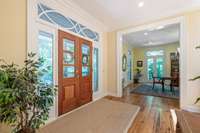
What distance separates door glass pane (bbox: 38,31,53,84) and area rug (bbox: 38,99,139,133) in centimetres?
94

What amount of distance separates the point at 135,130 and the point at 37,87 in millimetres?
1907

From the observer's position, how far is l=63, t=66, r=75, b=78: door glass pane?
3.03 m

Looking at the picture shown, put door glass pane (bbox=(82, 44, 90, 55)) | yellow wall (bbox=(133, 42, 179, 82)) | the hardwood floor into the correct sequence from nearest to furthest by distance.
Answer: the hardwood floor → door glass pane (bbox=(82, 44, 90, 55)) → yellow wall (bbox=(133, 42, 179, 82))

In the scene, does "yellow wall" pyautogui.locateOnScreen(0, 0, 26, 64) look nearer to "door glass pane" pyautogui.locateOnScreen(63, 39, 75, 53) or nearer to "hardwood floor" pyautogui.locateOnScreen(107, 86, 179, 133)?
"door glass pane" pyautogui.locateOnScreen(63, 39, 75, 53)

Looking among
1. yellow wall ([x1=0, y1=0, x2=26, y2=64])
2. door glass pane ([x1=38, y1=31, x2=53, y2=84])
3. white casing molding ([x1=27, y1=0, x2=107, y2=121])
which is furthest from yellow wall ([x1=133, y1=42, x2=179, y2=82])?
yellow wall ([x1=0, y1=0, x2=26, y2=64])

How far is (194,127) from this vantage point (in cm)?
100

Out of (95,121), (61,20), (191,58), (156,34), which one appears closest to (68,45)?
(61,20)

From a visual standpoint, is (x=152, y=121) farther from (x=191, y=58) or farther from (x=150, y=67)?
(x=150, y=67)

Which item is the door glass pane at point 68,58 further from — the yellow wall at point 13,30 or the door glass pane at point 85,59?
the yellow wall at point 13,30

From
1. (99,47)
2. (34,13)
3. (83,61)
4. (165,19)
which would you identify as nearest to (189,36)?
(165,19)

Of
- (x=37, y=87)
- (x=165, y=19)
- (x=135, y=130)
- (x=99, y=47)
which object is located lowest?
(x=135, y=130)

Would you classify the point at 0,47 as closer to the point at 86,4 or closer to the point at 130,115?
the point at 86,4

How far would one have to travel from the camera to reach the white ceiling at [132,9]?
3.10m

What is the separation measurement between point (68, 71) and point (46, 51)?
30.6 inches
